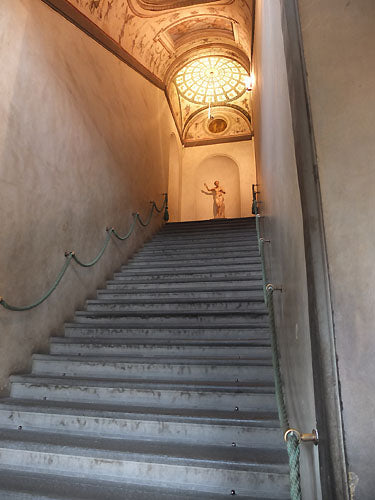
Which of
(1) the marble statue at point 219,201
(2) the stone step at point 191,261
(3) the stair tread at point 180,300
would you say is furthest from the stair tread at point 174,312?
(1) the marble statue at point 219,201

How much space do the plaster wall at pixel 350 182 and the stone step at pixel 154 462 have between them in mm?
1197

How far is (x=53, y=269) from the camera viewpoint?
383 centimetres

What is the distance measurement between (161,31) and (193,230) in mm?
5046

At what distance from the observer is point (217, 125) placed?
42.8 ft

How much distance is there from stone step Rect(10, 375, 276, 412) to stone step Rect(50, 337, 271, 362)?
43 cm

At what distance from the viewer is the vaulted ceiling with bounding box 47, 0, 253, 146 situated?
599 centimetres

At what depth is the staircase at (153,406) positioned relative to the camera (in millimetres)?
1952

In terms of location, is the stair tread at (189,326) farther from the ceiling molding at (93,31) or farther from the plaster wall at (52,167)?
the ceiling molding at (93,31)

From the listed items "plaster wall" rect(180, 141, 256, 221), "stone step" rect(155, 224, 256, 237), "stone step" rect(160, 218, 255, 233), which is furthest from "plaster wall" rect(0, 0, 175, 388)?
"plaster wall" rect(180, 141, 256, 221)

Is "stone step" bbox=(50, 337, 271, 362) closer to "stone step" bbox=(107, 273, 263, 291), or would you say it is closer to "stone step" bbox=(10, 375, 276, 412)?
"stone step" bbox=(10, 375, 276, 412)

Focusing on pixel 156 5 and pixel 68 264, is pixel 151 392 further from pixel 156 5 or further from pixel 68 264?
pixel 156 5

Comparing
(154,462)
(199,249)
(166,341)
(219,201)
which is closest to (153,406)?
(154,462)

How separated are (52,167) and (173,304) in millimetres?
2276

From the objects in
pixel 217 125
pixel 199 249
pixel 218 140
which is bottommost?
pixel 199 249
